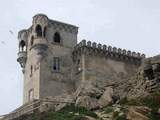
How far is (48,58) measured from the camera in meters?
77.6

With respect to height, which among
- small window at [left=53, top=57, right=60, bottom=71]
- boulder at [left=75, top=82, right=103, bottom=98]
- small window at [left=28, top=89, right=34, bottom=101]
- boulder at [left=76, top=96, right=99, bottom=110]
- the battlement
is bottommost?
boulder at [left=76, top=96, right=99, bottom=110]

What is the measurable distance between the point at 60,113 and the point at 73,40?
34712mm

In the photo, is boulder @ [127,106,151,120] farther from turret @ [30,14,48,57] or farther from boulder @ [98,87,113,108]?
turret @ [30,14,48,57]

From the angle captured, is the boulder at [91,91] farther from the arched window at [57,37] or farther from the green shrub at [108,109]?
the arched window at [57,37]

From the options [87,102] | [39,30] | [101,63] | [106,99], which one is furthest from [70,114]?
[39,30]

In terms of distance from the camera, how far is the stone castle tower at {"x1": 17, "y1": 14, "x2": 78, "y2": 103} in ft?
251

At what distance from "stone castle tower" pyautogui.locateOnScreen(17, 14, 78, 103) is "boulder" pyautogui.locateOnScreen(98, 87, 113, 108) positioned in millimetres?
30003

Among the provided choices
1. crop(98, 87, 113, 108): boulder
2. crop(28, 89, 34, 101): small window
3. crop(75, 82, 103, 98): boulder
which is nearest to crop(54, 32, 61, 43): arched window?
crop(28, 89, 34, 101): small window

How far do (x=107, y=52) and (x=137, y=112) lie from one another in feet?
135

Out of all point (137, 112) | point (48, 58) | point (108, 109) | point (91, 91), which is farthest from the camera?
point (48, 58)

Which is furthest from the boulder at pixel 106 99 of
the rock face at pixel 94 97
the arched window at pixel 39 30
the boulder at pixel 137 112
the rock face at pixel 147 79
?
the arched window at pixel 39 30

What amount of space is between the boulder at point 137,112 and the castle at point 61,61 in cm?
3703

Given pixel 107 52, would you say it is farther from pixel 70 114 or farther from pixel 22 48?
pixel 70 114

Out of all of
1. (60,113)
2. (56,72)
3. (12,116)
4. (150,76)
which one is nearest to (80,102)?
(60,113)
